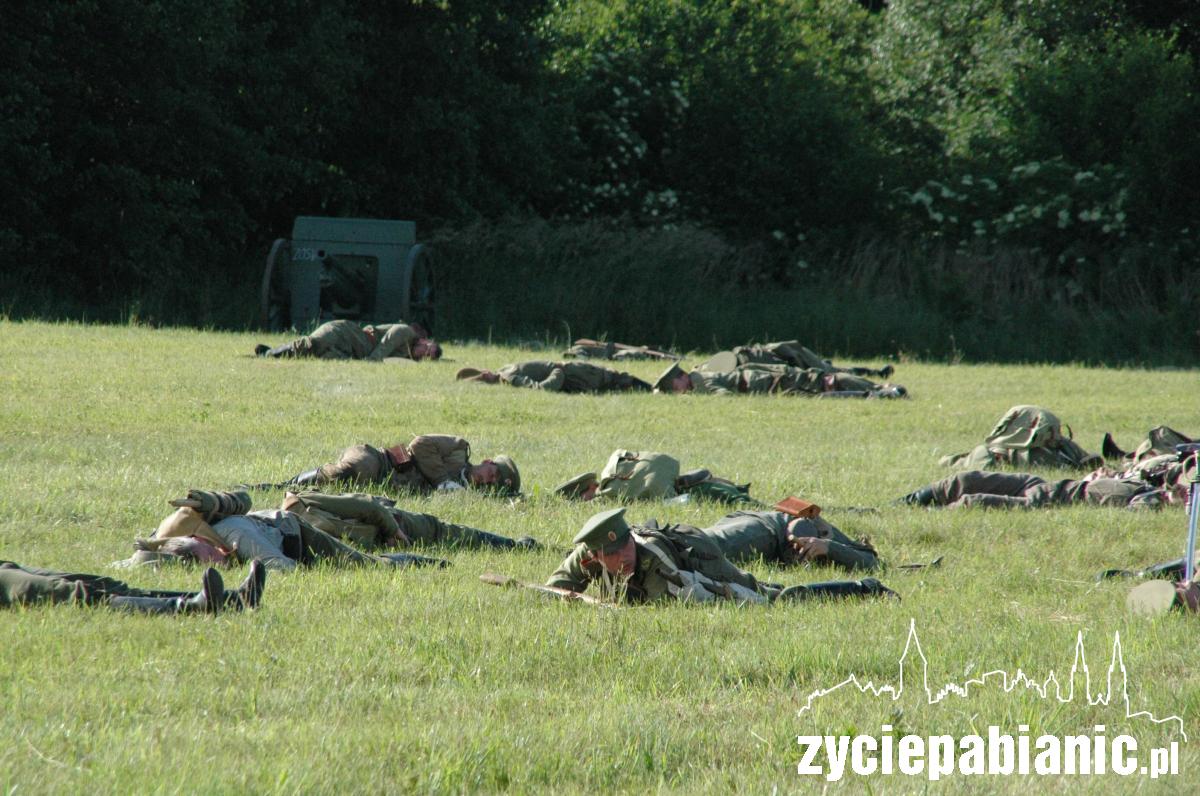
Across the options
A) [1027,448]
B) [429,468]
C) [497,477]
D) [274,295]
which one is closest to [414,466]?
[429,468]

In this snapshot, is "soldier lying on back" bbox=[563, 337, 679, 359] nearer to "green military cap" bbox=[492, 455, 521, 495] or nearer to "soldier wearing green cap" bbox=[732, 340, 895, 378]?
"soldier wearing green cap" bbox=[732, 340, 895, 378]

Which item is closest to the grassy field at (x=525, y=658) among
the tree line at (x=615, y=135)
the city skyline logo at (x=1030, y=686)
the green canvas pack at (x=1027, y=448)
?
the city skyline logo at (x=1030, y=686)

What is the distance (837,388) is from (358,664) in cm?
1101

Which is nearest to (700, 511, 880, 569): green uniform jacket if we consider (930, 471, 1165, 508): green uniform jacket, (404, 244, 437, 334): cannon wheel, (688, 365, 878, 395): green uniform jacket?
(930, 471, 1165, 508): green uniform jacket

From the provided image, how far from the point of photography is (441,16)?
26.5 metres

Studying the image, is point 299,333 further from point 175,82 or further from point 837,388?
point 837,388

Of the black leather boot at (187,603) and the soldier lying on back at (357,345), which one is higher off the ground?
the soldier lying on back at (357,345)

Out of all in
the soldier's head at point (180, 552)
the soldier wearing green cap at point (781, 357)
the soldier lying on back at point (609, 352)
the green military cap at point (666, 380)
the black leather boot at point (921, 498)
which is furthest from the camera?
the soldier lying on back at point (609, 352)

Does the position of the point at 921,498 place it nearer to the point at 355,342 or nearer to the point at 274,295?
Answer: the point at 355,342

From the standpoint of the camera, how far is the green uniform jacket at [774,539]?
6.37 meters

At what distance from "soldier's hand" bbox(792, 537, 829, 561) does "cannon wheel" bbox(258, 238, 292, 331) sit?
47.0 ft

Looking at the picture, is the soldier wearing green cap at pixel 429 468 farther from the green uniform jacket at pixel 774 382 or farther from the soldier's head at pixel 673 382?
the green uniform jacket at pixel 774 382

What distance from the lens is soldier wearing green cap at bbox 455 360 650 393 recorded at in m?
14.4

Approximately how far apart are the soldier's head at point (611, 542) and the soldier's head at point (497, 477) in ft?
8.64
